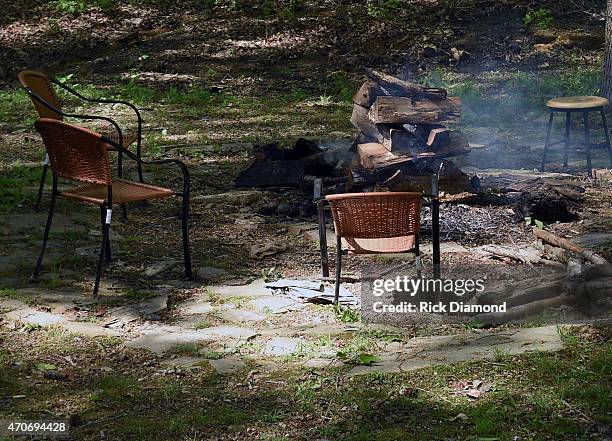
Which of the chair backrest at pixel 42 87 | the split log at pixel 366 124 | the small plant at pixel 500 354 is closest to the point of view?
the small plant at pixel 500 354

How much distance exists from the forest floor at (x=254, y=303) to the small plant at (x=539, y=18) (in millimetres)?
993

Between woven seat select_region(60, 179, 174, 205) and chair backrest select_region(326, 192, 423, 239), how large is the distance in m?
1.17

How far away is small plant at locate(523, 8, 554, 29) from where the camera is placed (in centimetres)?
1552

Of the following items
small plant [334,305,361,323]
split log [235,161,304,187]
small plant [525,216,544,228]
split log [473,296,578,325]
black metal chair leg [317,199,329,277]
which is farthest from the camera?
split log [235,161,304,187]

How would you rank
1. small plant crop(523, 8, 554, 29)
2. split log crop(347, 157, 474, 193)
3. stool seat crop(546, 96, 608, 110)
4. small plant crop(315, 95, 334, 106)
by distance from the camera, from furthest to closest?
small plant crop(523, 8, 554, 29), small plant crop(315, 95, 334, 106), stool seat crop(546, 96, 608, 110), split log crop(347, 157, 474, 193)

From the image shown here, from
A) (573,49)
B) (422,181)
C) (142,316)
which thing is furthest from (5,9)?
(142,316)

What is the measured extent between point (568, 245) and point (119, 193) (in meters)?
2.88

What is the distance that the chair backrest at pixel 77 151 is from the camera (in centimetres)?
567

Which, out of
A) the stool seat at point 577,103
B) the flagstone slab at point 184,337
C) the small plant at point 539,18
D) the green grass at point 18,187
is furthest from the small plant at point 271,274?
the small plant at point 539,18

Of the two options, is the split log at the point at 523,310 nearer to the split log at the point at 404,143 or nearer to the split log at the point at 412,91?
the split log at the point at 404,143

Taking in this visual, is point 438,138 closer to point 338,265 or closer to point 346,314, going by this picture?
point 338,265

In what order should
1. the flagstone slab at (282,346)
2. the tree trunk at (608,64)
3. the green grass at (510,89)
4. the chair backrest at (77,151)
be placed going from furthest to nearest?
the green grass at (510,89)
the tree trunk at (608,64)
the chair backrest at (77,151)
the flagstone slab at (282,346)

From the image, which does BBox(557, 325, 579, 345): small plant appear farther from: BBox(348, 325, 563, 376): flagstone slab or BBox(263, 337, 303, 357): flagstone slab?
BBox(263, 337, 303, 357): flagstone slab

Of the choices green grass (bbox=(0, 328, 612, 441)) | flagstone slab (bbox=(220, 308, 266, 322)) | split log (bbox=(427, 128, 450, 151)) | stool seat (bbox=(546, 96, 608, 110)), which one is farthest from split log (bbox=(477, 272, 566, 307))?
stool seat (bbox=(546, 96, 608, 110))
